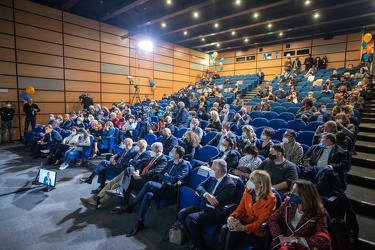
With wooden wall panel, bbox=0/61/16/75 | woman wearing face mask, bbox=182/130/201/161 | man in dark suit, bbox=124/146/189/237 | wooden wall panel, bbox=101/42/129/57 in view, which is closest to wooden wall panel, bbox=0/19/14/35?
wooden wall panel, bbox=0/61/16/75

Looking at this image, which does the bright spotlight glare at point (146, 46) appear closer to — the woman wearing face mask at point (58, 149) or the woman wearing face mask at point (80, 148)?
the woman wearing face mask at point (58, 149)

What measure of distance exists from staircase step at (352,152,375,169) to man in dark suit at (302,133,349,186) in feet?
3.41

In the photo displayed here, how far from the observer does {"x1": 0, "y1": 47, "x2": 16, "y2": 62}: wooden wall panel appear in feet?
23.3

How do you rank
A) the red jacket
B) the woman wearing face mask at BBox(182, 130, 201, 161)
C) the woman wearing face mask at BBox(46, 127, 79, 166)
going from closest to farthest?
the red jacket → the woman wearing face mask at BBox(182, 130, 201, 161) → the woman wearing face mask at BBox(46, 127, 79, 166)

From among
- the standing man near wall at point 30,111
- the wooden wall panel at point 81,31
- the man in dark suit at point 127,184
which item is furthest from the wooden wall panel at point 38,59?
the man in dark suit at point 127,184

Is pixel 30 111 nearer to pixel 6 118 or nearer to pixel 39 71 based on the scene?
pixel 6 118

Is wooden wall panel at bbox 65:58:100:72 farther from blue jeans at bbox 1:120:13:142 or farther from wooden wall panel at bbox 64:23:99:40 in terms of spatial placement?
blue jeans at bbox 1:120:13:142

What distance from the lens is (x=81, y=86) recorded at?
29.7 feet

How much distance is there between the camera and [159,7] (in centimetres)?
815

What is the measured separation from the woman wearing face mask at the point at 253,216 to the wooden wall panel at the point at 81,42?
30.6 ft

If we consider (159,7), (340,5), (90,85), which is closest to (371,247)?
(340,5)

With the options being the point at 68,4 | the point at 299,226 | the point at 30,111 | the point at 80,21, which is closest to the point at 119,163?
the point at 299,226

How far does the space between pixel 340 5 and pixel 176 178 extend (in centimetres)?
829

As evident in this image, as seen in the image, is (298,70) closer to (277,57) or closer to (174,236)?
(277,57)
